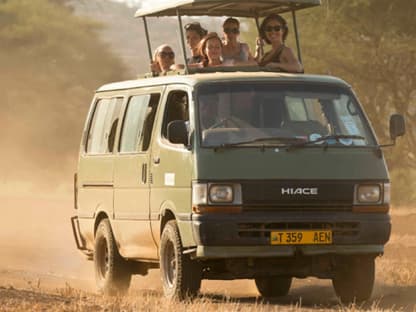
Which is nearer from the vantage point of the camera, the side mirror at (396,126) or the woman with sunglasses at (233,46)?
the side mirror at (396,126)

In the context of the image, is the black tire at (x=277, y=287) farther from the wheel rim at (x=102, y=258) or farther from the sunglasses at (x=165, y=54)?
the sunglasses at (x=165, y=54)

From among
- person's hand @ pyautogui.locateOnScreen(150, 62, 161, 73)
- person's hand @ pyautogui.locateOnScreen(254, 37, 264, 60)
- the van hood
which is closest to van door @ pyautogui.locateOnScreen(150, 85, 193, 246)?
the van hood

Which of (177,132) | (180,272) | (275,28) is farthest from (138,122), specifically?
(180,272)

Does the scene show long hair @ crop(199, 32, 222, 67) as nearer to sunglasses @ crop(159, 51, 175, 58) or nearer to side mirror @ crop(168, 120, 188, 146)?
sunglasses @ crop(159, 51, 175, 58)

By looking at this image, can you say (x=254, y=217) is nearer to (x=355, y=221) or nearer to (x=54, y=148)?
(x=355, y=221)

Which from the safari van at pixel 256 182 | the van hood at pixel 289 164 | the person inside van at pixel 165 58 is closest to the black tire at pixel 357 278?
the safari van at pixel 256 182

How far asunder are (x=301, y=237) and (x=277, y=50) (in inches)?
104

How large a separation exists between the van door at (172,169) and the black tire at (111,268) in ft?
4.71

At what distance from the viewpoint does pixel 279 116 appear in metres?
13.0

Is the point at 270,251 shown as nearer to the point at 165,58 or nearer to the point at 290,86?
the point at 290,86

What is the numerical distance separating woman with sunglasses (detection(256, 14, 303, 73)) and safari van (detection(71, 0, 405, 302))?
1.31 feet

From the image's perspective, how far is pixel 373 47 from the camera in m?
36.4

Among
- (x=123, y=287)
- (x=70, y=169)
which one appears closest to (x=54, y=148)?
(x=70, y=169)

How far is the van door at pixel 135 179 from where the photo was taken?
1377cm
